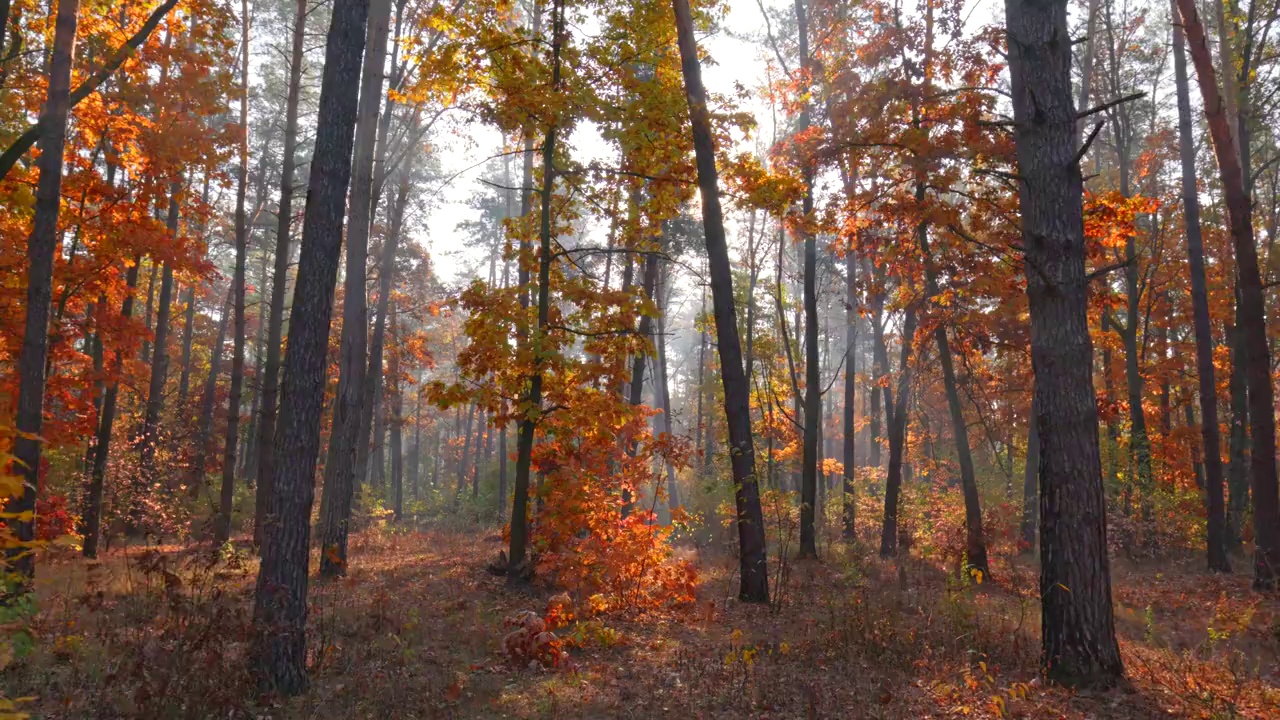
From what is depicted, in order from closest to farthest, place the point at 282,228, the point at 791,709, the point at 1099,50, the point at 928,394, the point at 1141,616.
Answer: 1. the point at 791,709
2. the point at 1141,616
3. the point at 282,228
4. the point at 1099,50
5. the point at 928,394

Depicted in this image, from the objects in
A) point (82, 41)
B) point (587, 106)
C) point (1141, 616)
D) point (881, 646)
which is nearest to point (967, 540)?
point (1141, 616)

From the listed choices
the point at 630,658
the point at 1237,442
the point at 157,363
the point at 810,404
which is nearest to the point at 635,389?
the point at 810,404

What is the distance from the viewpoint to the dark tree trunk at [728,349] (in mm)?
9680

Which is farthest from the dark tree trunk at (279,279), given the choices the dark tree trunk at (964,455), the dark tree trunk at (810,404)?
the dark tree trunk at (964,455)

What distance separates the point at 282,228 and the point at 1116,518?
61.6 ft

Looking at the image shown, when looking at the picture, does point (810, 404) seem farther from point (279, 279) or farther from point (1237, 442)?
point (279, 279)

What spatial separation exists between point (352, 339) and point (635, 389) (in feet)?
24.5

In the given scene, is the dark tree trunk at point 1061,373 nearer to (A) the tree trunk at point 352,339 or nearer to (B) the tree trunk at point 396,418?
(A) the tree trunk at point 352,339

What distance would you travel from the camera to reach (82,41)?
10625 mm

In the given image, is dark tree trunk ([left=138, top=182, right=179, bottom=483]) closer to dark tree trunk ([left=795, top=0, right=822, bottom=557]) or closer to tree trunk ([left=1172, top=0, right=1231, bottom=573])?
dark tree trunk ([left=795, top=0, right=822, bottom=557])

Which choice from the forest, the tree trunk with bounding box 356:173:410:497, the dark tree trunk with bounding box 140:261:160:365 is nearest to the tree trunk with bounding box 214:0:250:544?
the forest

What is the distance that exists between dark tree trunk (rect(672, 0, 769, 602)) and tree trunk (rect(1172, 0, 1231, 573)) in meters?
9.13

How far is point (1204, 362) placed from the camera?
13.2 meters

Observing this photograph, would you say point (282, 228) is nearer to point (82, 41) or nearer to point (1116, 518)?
point (82, 41)
